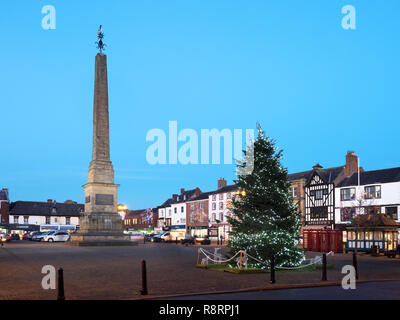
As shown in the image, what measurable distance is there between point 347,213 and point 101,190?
28.8 meters

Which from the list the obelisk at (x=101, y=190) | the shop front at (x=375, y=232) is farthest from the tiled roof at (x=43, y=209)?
the shop front at (x=375, y=232)

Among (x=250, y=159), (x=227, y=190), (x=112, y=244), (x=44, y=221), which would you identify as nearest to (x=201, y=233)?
(x=227, y=190)

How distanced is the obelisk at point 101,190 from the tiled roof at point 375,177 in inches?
1111

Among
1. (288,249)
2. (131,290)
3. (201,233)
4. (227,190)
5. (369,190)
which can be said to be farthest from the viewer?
(201,233)

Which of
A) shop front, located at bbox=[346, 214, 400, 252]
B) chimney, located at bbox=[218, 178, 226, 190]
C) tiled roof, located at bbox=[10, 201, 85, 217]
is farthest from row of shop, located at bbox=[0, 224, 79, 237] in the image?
shop front, located at bbox=[346, 214, 400, 252]

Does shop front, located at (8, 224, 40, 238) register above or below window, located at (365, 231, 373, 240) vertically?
below

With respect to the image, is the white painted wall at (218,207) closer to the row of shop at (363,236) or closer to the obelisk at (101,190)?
the obelisk at (101,190)

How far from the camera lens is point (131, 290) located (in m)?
12.4

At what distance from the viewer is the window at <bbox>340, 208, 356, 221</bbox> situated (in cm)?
5087

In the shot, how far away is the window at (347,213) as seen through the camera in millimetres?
50869

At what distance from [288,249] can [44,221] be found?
87.0 metres

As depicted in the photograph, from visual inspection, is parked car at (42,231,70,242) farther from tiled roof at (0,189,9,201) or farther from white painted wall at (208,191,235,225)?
tiled roof at (0,189,9,201)

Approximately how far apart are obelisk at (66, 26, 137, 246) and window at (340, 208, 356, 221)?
24524 mm
